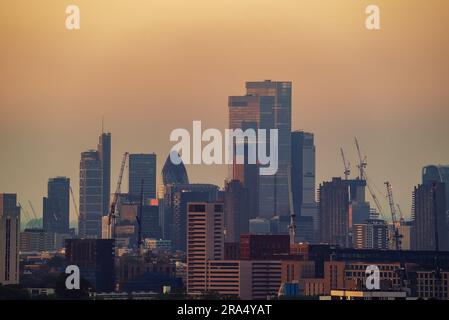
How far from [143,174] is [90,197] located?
362cm

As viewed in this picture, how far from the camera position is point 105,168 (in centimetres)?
8594

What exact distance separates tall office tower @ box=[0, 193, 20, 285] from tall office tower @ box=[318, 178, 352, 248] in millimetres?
18857

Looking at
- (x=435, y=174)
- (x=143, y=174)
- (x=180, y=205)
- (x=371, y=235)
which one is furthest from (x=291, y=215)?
(x=435, y=174)

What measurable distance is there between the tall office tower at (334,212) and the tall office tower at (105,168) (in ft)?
34.9

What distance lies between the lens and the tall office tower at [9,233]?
60938 mm

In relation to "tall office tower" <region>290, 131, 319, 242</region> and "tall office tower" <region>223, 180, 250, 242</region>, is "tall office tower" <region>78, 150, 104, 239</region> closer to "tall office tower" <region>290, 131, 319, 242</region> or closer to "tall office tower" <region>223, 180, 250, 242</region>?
"tall office tower" <region>223, 180, 250, 242</region>

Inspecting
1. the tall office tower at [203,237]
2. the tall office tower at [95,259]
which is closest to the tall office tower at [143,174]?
the tall office tower at [203,237]

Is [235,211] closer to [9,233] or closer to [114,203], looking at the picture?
[114,203]

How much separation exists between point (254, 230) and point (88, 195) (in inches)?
321

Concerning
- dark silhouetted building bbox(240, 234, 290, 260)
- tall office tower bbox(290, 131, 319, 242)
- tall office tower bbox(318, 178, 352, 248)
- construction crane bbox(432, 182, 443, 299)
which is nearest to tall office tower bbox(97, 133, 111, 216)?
dark silhouetted building bbox(240, 234, 290, 260)

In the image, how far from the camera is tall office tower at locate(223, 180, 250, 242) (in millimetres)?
77188

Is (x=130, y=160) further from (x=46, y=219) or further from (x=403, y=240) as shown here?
(x=403, y=240)

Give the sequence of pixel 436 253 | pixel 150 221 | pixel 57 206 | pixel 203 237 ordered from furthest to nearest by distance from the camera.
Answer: pixel 150 221
pixel 57 206
pixel 203 237
pixel 436 253
